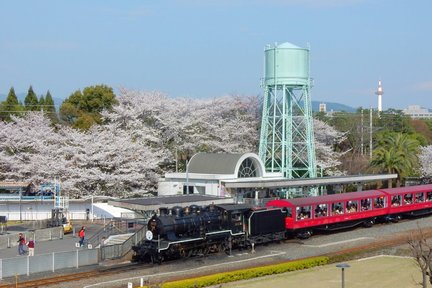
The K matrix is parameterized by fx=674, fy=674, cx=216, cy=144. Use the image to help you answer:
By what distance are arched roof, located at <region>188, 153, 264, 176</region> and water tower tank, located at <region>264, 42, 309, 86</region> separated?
11.5 metres

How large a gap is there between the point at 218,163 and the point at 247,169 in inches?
122

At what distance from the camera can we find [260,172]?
59.7 metres

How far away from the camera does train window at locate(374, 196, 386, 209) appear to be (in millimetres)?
50519

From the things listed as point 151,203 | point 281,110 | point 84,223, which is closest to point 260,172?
point 281,110

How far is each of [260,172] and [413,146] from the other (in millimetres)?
21684

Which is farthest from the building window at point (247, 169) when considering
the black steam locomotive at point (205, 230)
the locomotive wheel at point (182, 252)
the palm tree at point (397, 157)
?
the locomotive wheel at point (182, 252)

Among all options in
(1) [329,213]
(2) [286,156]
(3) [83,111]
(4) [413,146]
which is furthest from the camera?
(3) [83,111]

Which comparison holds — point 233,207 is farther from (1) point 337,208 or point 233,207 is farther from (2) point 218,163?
(2) point 218,163

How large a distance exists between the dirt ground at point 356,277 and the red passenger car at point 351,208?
8.42 metres

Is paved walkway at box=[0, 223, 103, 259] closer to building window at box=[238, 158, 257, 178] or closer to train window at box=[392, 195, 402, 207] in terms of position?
building window at box=[238, 158, 257, 178]

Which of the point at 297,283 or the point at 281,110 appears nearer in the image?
the point at 297,283

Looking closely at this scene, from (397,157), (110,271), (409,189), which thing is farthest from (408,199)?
(110,271)

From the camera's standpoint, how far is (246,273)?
31.6 m

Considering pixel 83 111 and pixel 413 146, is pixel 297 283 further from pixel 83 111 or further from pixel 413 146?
pixel 83 111
